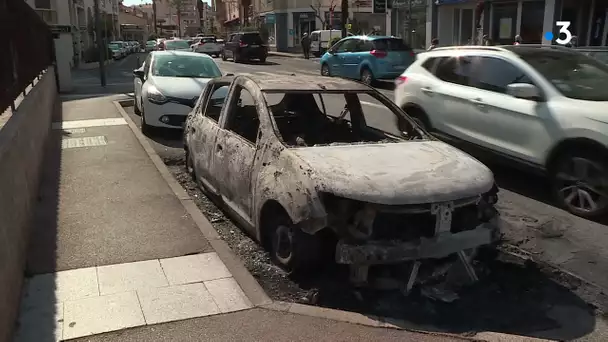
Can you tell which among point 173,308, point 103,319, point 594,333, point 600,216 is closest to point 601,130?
point 600,216

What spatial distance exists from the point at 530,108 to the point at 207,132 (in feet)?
12.1

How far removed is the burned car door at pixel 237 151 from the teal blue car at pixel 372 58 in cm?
1274

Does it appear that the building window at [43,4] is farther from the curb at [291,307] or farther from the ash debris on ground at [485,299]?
the ash debris on ground at [485,299]

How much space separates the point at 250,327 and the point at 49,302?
1.47 meters

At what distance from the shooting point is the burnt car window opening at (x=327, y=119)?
568 centimetres

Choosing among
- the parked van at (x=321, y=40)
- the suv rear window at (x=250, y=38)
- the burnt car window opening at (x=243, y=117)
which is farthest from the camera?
the parked van at (x=321, y=40)

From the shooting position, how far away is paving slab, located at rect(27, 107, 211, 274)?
492cm

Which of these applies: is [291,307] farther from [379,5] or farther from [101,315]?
[379,5]

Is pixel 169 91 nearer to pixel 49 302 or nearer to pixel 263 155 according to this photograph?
pixel 263 155

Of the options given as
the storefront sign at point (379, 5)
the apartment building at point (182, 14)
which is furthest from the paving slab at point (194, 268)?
the apartment building at point (182, 14)

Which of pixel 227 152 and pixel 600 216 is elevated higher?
pixel 227 152

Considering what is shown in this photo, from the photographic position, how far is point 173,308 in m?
3.99

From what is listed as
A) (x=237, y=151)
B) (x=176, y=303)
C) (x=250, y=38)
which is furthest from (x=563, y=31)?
(x=176, y=303)

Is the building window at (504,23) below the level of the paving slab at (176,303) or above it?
above
